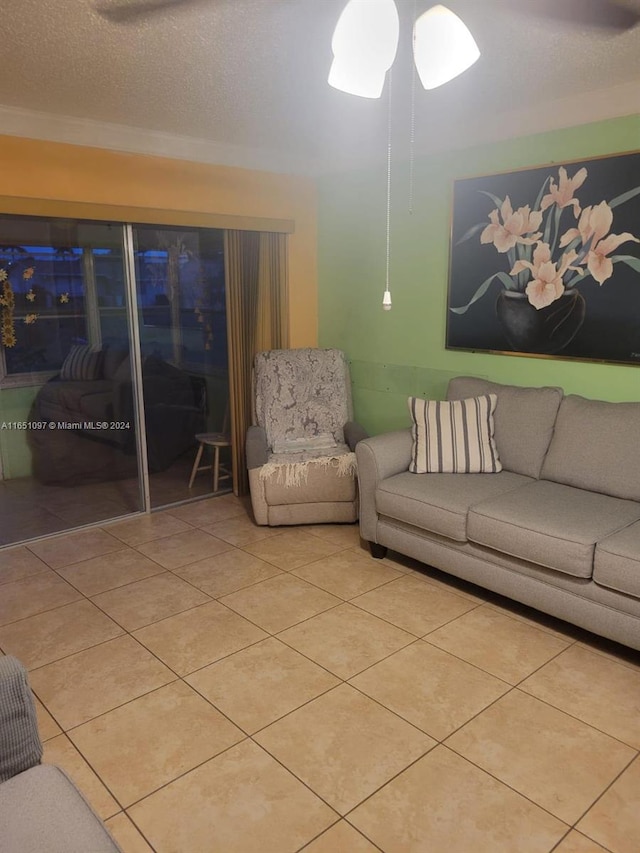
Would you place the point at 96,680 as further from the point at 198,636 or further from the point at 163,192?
the point at 163,192

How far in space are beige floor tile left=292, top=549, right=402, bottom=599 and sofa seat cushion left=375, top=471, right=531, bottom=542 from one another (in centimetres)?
32

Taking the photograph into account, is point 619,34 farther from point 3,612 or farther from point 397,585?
point 3,612

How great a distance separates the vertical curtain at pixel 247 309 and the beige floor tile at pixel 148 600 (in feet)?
4.85

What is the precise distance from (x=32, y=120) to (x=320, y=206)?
2138 millimetres

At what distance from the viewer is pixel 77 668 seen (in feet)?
8.56

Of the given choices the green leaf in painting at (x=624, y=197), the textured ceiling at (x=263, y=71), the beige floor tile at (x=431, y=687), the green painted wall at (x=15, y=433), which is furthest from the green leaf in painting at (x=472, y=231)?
the green painted wall at (x=15, y=433)

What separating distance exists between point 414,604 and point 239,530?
4.54ft

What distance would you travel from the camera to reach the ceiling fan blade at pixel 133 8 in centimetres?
211

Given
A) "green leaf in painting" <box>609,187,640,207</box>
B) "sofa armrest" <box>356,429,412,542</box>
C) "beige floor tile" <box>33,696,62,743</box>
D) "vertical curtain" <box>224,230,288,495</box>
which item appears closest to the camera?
"beige floor tile" <box>33,696,62,743</box>

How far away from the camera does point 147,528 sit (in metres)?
4.14

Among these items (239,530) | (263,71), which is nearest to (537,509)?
(239,530)

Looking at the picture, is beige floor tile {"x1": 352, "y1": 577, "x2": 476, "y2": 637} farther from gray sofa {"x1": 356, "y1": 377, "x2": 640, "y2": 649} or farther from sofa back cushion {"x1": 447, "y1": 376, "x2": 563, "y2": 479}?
sofa back cushion {"x1": 447, "y1": 376, "x2": 563, "y2": 479}

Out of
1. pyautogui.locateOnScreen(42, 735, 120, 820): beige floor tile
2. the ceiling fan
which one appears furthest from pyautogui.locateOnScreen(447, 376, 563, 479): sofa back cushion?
pyautogui.locateOnScreen(42, 735, 120, 820): beige floor tile

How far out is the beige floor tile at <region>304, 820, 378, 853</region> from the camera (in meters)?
1.76
